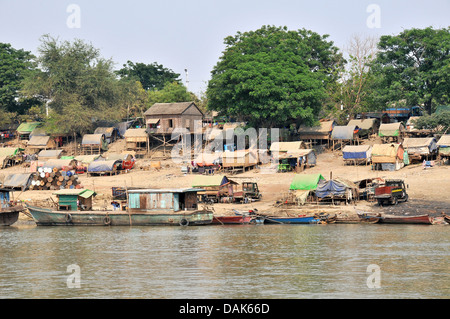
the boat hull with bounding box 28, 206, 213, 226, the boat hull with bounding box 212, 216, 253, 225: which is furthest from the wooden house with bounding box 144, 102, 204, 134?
the boat hull with bounding box 212, 216, 253, 225

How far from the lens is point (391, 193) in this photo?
40.7m

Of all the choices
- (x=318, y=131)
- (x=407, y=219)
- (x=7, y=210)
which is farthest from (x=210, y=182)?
(x=318, y=131)

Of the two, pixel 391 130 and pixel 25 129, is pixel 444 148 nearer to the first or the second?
pixel 391 130

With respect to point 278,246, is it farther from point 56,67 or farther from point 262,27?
→ point 56,67

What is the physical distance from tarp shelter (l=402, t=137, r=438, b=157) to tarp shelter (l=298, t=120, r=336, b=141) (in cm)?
1110

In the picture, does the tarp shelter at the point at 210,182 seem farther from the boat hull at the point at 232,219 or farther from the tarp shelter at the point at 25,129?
the tarp shelter at the point at 25,129

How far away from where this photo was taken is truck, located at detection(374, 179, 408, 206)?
134ft

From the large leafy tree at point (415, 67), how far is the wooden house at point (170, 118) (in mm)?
19329

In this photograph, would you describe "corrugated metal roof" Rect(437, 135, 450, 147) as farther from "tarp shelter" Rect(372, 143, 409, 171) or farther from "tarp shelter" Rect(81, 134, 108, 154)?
"tarp shelter" Rect(81, 134, 108, 154)

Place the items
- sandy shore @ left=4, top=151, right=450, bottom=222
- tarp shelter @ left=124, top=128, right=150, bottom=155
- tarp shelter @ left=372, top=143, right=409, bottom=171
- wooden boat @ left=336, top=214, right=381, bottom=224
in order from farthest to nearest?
tarp shelter @ left=124, top=128, right=150, bottom=155 → tarp shelter @ left=372, top=143, right=409, bottom=171 → sandy shore @ left=4, top=151, right=450, bottom=222 → wooden boat @ left=336, top=214, right=381, bottom=224

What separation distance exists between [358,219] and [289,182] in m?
11.1

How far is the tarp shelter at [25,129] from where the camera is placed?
7306cm

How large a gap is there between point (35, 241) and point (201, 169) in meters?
21.2
